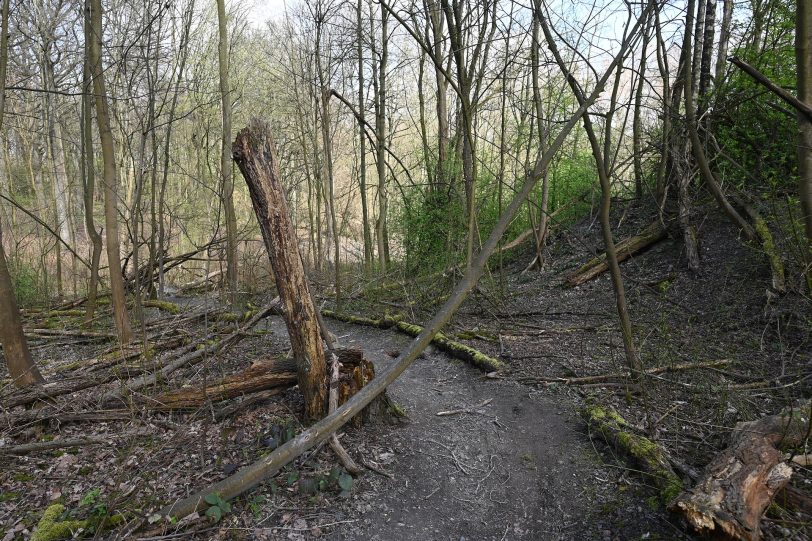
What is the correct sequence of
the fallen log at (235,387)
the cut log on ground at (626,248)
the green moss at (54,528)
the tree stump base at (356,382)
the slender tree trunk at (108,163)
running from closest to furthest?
the green moss at (54,528) → the tree stump base at (356,382) → the fallen log at (235,387) → the slender tree trunk at (108,163) → the cut log on ground at (626,248)

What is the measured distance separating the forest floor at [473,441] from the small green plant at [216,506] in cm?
13

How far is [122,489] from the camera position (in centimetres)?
330

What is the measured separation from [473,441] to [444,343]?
2.48 metres

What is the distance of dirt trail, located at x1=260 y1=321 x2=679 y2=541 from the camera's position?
9.75ft

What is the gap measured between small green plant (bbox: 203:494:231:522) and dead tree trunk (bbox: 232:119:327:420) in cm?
112

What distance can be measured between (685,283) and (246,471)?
669 cm

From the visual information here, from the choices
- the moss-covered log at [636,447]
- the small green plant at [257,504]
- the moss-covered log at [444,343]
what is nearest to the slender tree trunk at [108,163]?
the moss-covered log at [444,343]

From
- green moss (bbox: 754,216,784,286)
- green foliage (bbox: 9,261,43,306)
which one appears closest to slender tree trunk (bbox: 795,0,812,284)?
green moss (bbox: 754,216,784,286)

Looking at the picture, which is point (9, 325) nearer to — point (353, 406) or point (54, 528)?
point (54, 528)

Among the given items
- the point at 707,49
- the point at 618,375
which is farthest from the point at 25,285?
the point at 707,49

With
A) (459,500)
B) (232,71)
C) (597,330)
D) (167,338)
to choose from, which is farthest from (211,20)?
(459,500)

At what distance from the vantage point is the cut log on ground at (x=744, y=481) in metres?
2.25

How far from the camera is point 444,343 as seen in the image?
21.2 feet

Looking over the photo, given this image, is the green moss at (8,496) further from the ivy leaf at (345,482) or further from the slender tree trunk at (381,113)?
the slender tree trunk at (381,113)
